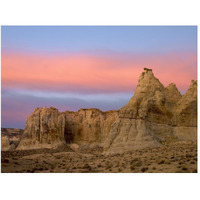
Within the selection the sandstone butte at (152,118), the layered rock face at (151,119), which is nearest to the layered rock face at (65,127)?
the sandstone butte at (152,118)

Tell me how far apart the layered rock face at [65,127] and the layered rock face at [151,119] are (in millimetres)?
30308

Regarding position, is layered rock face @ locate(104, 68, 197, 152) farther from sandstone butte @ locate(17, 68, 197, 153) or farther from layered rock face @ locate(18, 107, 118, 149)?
layered rock face @ locate(18, 107, 118, 149)

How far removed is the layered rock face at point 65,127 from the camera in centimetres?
6831

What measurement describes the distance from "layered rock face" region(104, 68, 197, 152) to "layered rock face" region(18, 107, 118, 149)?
30308 mm

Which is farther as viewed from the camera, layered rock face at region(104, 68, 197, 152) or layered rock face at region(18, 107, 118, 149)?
layered rock face at region(18, 107, 118, 149)

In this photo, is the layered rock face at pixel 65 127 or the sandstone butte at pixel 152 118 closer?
the sandstone butte at pixel 152 118

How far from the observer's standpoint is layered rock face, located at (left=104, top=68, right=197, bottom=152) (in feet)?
122

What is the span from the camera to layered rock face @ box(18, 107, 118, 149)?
68312 mm

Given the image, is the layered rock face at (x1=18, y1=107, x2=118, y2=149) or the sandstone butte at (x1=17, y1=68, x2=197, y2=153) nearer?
the sandstone butte at (x1=17, y1=68, x2=197, y2=153)

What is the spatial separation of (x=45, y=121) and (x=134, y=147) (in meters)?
36.8

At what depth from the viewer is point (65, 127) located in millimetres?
74500

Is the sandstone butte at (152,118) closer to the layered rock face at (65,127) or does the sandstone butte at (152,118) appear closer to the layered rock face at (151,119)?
the layered rock face at (151,119)

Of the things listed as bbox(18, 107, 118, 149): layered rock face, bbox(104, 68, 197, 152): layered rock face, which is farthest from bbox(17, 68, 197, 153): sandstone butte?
bbox(18, 107, 118, 149): layered rock face
